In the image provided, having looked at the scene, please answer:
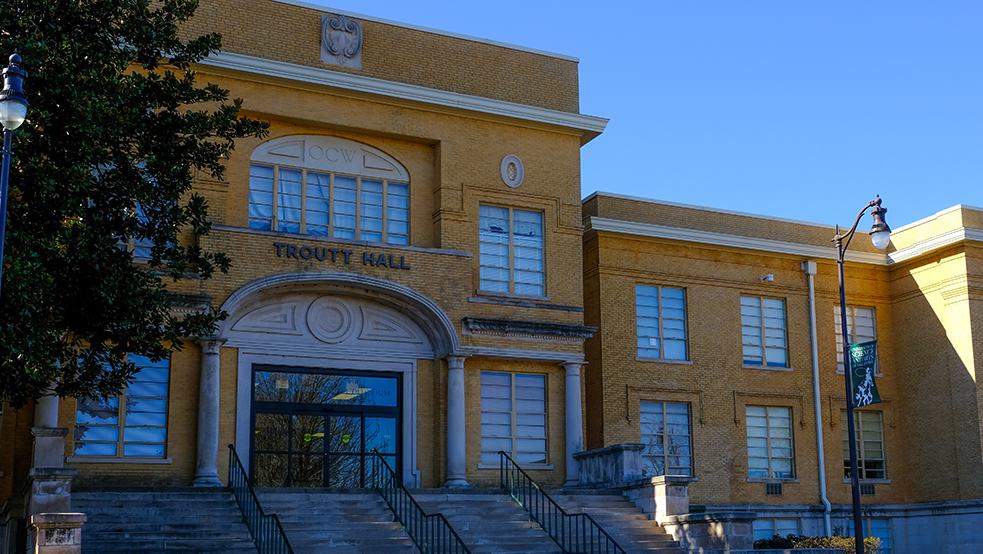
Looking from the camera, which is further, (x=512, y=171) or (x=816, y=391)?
(x=816, y=391)

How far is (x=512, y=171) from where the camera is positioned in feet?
83.7

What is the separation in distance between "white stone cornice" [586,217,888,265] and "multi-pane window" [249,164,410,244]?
5756 millimetres

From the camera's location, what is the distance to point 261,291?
22359 mm

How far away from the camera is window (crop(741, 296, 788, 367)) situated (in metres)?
29.8

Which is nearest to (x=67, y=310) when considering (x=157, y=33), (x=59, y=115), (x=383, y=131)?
(x=59, y=115)

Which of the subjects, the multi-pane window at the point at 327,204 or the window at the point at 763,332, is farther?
the window at the point at 763,332

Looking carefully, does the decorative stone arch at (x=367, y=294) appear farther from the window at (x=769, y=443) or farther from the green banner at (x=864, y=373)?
the window at (x=769, y=443)

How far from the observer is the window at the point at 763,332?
1175 inches

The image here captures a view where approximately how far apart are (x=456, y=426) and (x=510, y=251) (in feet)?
14.2

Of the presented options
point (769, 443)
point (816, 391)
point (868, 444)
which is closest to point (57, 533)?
point (769, 443)

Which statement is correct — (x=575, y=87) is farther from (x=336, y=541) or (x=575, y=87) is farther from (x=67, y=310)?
(x=67, y=310)

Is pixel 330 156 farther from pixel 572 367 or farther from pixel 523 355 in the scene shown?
pixel 572 367

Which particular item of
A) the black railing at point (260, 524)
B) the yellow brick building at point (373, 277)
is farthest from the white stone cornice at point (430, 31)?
the black railing at point (260, 524)

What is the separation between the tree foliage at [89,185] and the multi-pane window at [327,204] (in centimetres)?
641
